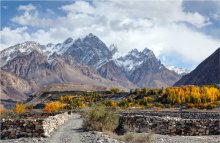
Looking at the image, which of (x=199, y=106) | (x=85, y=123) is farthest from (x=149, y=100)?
(x=85, y=123)

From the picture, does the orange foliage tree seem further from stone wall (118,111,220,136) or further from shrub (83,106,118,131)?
stone wall (118,111,220,136)

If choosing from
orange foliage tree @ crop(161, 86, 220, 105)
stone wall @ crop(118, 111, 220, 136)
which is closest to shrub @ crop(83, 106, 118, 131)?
stone wall @ crop(118, 111, 220, 136)

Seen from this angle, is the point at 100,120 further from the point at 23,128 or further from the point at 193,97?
the point at 193,97

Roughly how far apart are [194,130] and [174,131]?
4.48 feet

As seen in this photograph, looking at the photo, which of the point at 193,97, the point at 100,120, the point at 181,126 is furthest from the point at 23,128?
the point at 193,97

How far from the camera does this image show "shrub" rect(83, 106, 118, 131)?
1161 inches

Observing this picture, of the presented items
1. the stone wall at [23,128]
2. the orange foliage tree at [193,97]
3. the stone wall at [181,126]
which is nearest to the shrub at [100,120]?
the stone wall at [181,126]

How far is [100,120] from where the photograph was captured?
30.0 metres

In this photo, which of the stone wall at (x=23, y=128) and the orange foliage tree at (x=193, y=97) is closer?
the stone wall at (x=23, y=128)

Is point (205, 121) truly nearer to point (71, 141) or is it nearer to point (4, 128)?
point (71, 141)

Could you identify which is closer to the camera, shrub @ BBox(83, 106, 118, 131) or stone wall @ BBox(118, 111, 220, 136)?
stone wall @ BBox(118, 111, 220, 136)

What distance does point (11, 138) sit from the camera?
85.3 ft

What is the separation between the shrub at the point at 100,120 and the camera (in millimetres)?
29484

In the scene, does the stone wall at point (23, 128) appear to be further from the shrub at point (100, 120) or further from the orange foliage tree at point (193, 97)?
the orange foliage tree at point (193, 97)
